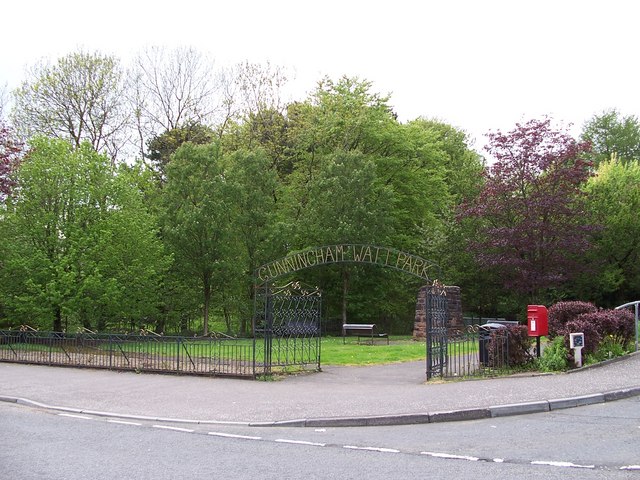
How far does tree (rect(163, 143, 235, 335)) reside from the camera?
103 feet

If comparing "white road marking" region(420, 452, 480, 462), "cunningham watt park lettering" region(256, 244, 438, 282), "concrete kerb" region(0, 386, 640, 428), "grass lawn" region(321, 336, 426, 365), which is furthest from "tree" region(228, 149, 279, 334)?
"white road marking" region(420, 452, 480, 462)

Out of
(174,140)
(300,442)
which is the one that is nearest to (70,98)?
(174,140)

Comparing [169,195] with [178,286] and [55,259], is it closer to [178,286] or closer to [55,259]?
[178,286]

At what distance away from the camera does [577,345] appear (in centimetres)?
1366

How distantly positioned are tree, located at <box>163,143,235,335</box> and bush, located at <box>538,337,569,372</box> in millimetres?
19968

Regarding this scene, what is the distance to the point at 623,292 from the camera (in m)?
35.5

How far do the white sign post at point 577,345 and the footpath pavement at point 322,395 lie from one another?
31 cm

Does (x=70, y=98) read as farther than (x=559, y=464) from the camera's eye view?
Yes

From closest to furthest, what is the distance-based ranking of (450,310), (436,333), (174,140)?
(436,333)
(450,310)
(174,140)

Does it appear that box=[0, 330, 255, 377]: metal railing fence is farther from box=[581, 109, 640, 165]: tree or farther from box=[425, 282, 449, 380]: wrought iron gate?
box=[581, 109, 640, 165]: tree

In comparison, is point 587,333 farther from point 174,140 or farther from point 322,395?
point 174,140

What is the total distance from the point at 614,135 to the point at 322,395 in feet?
186

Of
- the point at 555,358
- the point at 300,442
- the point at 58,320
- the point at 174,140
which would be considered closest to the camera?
the point at 300,442

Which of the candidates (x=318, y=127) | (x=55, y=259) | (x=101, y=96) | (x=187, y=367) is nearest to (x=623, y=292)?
(x=318, y=127)
